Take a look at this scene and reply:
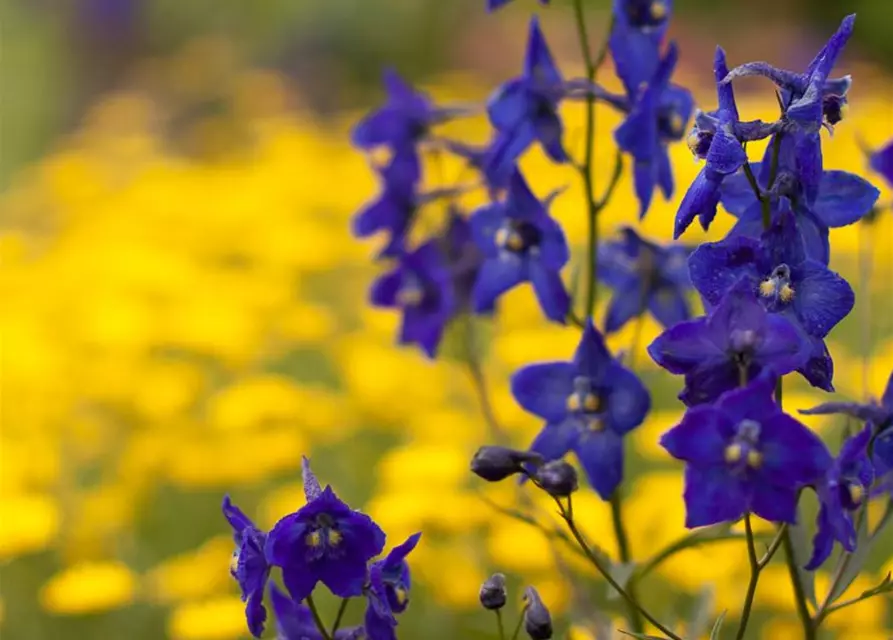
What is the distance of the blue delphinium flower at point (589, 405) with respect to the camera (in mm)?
1793

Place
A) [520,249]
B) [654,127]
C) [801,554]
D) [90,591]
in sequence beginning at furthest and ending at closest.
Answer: [90,591], [520,249], [654,127], [801,554]

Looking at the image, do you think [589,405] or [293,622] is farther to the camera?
[589,405]

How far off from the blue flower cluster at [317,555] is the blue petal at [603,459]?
38cm

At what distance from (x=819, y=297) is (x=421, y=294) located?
1013 mm

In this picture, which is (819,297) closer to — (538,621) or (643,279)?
(538,621)

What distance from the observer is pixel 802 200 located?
1.47 metres

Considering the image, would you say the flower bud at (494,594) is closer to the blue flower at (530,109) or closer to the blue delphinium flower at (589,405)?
the blue delphinium flower at (589,405)

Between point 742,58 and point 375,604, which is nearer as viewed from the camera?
point 375,604

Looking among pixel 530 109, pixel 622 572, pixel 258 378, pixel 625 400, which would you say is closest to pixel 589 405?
pixel 625 400

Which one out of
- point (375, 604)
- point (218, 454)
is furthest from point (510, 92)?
point (218, 454)

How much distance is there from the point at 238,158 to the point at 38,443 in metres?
3.73

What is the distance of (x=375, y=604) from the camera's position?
4.91 ft

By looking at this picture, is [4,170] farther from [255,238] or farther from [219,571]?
[219,571]

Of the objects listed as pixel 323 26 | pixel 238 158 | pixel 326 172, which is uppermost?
pixel 323 26
